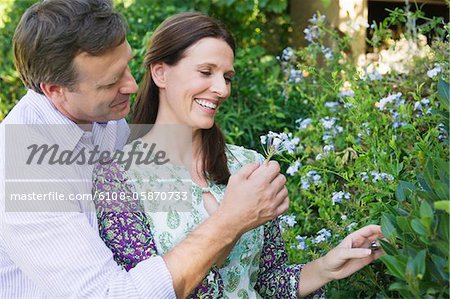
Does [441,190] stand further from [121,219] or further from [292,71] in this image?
[292,71]

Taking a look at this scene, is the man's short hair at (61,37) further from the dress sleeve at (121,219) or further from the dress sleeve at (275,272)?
the dress sleeve at (275,272)

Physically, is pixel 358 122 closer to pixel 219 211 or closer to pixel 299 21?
pixel 219 211

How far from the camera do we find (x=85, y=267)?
1.71 metres

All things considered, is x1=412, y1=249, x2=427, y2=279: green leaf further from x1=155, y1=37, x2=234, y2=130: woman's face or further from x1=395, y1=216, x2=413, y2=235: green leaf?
x1=155, y1=37, x2=234, y2=130: woman's face

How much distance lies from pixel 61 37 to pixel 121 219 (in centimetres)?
50

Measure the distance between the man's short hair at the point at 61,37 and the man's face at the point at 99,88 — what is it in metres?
0.02

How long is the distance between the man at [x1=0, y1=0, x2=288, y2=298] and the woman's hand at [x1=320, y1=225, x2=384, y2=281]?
8.0 inches

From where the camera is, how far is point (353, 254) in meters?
1.85

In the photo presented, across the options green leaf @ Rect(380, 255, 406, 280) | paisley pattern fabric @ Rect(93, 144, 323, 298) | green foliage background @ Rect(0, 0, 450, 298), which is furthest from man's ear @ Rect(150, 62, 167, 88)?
green leaf @ Rect(380, 255, 406, 280)

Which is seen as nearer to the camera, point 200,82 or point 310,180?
point 200,82

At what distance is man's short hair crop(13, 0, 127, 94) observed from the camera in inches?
74.5

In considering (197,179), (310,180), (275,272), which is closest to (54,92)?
(197,179)

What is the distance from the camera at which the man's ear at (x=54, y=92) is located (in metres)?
1.96

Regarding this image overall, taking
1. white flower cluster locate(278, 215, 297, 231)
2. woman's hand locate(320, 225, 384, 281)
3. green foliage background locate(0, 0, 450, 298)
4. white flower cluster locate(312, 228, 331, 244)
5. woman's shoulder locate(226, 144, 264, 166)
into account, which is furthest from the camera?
white flower cluster locate(278, 215, 297, 231)
